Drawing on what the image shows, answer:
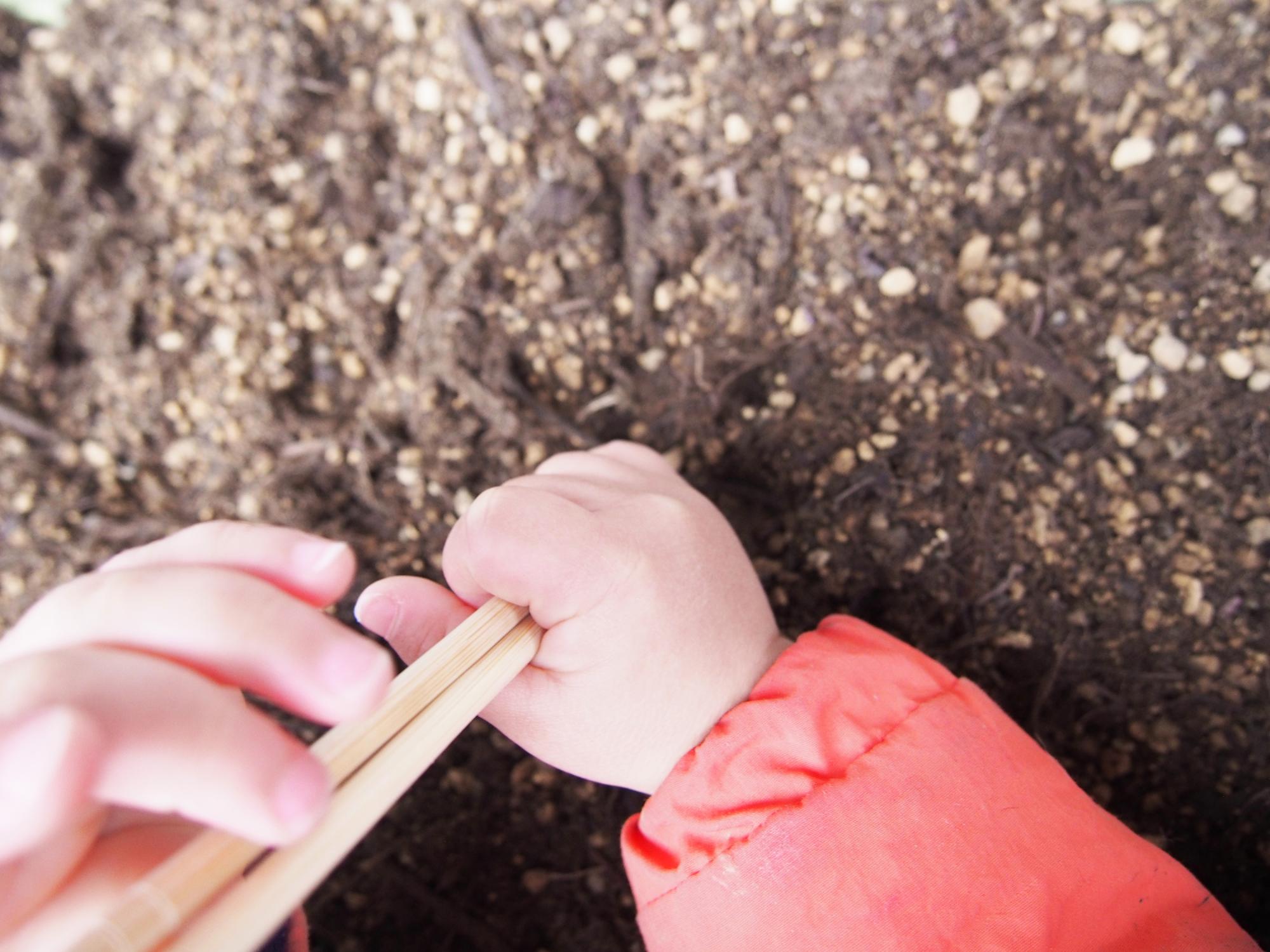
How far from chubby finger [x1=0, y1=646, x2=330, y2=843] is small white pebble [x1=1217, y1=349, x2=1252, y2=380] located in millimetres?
992

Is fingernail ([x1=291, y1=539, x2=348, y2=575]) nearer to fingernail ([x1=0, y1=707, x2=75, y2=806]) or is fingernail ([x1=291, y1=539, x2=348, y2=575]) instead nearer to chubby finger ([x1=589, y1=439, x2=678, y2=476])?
fingernail ([x1=0, y1=707, x2=75, y2=806])

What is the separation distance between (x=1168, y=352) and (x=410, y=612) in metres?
0.87

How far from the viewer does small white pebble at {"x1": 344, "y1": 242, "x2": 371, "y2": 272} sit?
102cm

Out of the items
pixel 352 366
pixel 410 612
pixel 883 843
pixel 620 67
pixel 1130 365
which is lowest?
pixel 883 843

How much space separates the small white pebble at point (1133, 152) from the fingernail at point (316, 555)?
954 millimetres

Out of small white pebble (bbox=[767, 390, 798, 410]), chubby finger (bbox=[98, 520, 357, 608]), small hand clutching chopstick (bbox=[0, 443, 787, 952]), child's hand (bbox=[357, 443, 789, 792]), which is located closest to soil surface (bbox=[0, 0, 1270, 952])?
small white pebble (bbox=[767, 390, 798, 410])

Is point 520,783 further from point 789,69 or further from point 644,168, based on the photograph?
point 789,69

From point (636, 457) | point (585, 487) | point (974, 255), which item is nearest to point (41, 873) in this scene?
point (585, 487)

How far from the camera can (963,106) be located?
942mm

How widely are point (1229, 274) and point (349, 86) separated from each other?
1091 millimetres

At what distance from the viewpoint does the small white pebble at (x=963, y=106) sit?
94 cm

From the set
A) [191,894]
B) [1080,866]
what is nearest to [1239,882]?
[1080,866]

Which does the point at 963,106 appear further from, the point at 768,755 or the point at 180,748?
the point at 180,748

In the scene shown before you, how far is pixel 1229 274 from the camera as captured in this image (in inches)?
35.3
